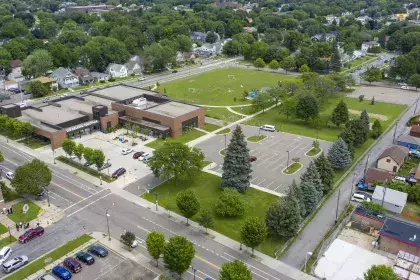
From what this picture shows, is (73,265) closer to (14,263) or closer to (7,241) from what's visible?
(14,263)

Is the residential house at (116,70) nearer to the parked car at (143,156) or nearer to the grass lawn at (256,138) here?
the parked car at (143,156)

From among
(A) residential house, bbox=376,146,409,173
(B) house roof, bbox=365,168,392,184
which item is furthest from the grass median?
(A) residential house, bbox=376,146,409,173

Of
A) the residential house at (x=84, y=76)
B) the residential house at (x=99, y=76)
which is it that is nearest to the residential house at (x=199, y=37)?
the residential house at (x=99, y=76)

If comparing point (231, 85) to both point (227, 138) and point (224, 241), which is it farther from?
point (224, 241)

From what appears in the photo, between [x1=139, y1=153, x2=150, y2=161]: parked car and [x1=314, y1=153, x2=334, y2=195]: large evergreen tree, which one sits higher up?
[x1=314, y1=153, x2=334, y2=195]: large evergreen tree

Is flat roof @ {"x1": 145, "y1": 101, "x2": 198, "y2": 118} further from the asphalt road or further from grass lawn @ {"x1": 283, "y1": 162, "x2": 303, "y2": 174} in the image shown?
grass lawn @ {"x1": 283, "y1": 162, "x2": 303, "y2": 174}
